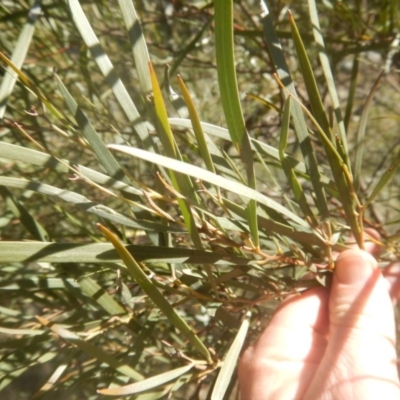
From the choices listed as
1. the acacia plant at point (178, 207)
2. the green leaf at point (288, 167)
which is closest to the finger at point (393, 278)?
the acacia plant at point (178, 207)

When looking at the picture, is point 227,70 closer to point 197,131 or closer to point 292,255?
point 197,131

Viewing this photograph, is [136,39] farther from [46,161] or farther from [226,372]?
[226,372]

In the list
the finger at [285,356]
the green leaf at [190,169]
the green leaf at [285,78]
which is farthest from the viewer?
the finger at [285,356]

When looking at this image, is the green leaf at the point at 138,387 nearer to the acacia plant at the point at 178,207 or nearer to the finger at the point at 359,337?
the acacia plant at the point at 178,207

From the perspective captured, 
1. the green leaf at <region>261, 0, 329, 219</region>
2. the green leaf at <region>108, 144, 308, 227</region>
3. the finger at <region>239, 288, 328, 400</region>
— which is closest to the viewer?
the green leaf at <region>108, 144, 308, 227</region>

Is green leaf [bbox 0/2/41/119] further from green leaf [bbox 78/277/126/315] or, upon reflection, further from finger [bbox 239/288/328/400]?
finger [bbox 239/288/328/400]

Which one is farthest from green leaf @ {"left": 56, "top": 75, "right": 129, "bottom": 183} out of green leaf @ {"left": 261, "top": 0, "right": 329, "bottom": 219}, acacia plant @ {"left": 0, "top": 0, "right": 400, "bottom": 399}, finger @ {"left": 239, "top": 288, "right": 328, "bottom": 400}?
finger @ {"left": 239, "top": 288, "right": 328, "bottom": 400}

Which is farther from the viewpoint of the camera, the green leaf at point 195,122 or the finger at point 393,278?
the finger at point 393,278

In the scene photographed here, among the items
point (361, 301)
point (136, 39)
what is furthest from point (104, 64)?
point (361, 301)
